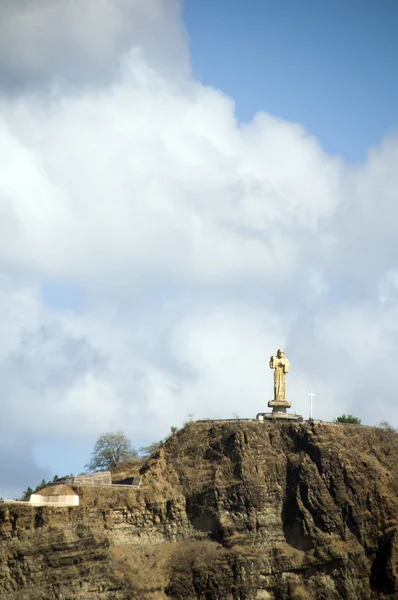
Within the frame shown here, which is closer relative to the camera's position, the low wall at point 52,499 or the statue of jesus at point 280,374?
the low wall at point 52,499

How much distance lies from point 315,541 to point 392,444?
32.9ft

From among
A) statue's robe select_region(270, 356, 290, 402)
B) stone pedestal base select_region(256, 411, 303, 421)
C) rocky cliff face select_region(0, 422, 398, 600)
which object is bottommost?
rocky cliff face select_region(0, 422, 398, 600)

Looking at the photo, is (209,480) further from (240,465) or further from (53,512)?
(53,512)

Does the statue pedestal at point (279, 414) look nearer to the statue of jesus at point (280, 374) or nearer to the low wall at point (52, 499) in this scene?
the statue of jesus at point (280, 374)

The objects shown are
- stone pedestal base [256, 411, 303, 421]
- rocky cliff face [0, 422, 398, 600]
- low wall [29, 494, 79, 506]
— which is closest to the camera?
rocky cliff face [0, 422, 398, 600]

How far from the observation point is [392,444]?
10425 cm

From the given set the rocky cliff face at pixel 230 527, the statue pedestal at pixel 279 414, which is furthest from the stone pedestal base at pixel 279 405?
the rocky cliff face at pixel 230 527

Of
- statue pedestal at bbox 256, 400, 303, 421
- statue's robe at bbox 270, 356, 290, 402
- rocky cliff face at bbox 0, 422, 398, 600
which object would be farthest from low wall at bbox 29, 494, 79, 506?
statue's robe at bbox 270, 356, 290, 402

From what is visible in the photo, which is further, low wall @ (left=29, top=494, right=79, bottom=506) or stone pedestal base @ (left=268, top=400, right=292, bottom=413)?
stone pedestal base @ (left=268, top=400, right=292, bottom=413)

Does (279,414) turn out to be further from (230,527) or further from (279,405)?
(230,527)

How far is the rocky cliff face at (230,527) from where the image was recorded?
93.9 metres

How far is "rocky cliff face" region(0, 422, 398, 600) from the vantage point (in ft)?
308

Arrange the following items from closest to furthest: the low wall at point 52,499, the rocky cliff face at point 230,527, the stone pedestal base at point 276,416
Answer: the rocky cliff face at point 230,527, the low wall at point 52,499, the stone pedestal base at point 276,416

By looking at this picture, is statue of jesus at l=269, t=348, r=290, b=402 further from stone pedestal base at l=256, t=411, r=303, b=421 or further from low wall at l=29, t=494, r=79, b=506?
low wall at l=29, t=494, r=79, b=506
